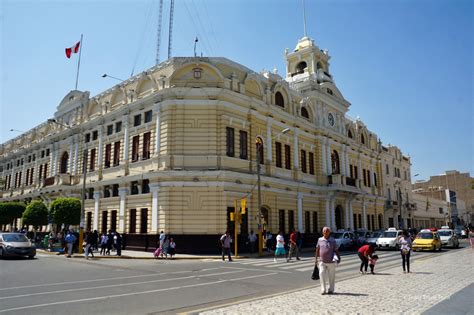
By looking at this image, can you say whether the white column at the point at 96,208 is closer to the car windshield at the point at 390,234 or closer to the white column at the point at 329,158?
the white column at the point at 329,158

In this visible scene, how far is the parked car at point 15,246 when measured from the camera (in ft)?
71.4

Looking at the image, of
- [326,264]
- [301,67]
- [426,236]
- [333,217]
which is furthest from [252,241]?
[301,67]

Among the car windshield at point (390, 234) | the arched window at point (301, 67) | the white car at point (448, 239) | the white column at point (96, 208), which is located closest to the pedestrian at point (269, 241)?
the car windshield at point (390, 234)

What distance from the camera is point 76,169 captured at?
37.9m

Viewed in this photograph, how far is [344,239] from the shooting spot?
31078mm

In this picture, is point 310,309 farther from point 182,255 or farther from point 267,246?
point 267,246

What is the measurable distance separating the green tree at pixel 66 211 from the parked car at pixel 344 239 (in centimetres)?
2135

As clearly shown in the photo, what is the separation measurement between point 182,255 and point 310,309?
58.8 ft

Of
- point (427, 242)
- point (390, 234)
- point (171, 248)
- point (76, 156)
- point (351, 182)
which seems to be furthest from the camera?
point (351, 182)

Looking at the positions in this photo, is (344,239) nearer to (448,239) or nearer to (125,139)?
(448,239)

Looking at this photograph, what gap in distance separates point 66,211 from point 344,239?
74.7 feet

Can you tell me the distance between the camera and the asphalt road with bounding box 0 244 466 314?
30.0ft

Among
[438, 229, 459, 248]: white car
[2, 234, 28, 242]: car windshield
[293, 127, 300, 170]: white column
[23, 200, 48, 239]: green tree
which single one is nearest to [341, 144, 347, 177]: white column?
[293, 127, 300, 170]: white column

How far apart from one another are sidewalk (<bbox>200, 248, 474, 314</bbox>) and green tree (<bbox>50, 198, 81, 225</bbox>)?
2366 centimetres
